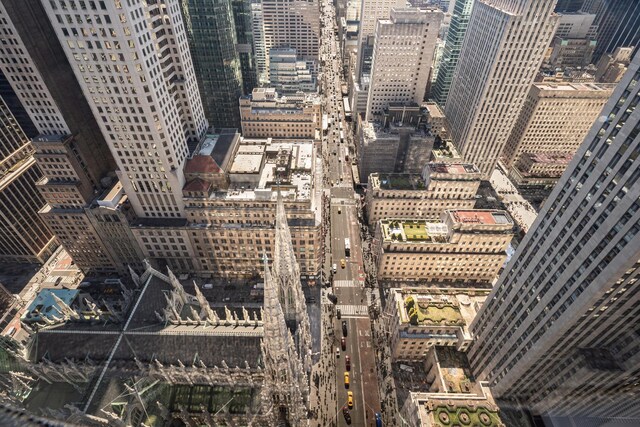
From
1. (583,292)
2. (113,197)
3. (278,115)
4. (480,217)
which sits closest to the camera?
(583,292)

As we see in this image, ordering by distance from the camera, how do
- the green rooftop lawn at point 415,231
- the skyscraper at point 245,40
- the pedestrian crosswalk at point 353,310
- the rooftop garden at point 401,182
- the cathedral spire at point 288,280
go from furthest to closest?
the skyscraper at point 245,40
the rooftop garden at point 401,182
the green rooftop lawn at point 415,231
the pedestrian crosswalk at point 353,310
the cathedral spire at point 288,280

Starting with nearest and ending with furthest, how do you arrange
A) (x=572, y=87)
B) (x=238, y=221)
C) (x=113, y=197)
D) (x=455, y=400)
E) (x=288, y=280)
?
(x=288, y=280) < (x=455, y=400) < (x=113, y=197) < (x=238, y=221) < (x=572, y=87)

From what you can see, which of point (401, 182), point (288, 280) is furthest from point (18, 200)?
point (401, 182)

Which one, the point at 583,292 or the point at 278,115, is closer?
the point at 583,292

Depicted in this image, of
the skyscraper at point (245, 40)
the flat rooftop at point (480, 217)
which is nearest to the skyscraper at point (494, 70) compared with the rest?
the flat rooftop at point (480, 217)

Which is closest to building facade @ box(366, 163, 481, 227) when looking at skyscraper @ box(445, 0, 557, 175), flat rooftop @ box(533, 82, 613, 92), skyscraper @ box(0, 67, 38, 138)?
skyscraper @ box(445, 0, 557, 175)

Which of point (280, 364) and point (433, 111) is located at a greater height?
point (433, 111)

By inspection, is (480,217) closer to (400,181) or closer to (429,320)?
(400,181)

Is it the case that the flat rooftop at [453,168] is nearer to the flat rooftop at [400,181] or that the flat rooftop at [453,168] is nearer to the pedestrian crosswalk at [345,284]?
the flat rooftop at [400,181]
